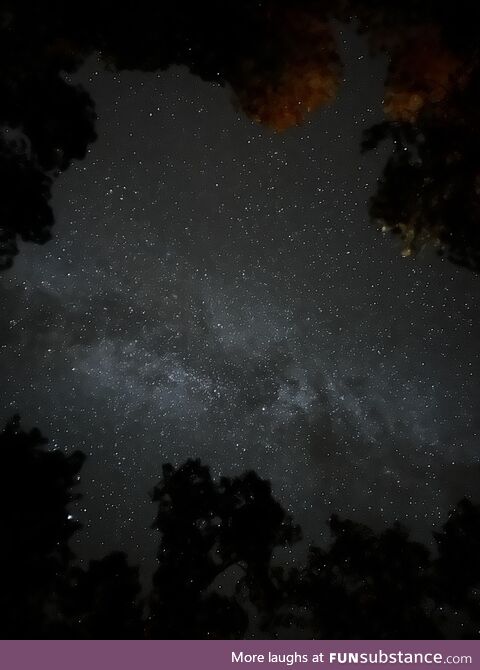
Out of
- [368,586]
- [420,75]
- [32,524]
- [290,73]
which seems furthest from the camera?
[368,586]

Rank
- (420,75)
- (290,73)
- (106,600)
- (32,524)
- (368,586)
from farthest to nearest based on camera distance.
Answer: (368,586)
(106,600)
(32,524)
(290,73)
(420,75)

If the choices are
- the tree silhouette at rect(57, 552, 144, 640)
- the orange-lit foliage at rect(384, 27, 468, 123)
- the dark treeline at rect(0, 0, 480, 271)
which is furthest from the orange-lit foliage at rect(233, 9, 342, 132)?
the tree silhouette at rect(57, 552, 144, 640)

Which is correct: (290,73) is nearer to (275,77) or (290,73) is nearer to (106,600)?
(275,77)

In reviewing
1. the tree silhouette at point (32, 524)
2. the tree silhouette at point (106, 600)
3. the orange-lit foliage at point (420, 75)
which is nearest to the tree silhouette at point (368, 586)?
the tree silhouette at point (106, 600)

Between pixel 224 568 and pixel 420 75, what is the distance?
9.92 m

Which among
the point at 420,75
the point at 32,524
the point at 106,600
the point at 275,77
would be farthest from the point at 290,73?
the point at 106,600

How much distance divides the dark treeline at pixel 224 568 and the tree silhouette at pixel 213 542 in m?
0.02

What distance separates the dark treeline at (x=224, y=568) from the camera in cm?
964

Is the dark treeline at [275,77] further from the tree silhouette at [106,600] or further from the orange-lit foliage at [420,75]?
the tree silhouette at [106,600]

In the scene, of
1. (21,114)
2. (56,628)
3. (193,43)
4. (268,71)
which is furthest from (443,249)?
(56,628)

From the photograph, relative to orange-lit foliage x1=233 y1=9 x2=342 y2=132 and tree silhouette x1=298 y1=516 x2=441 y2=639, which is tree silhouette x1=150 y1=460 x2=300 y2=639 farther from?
orange-lit foliage x1=233 y1=9 x2=342 y2=132

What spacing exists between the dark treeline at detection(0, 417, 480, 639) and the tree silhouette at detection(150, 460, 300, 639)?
0.02 m

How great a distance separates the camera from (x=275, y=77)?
848 cm
